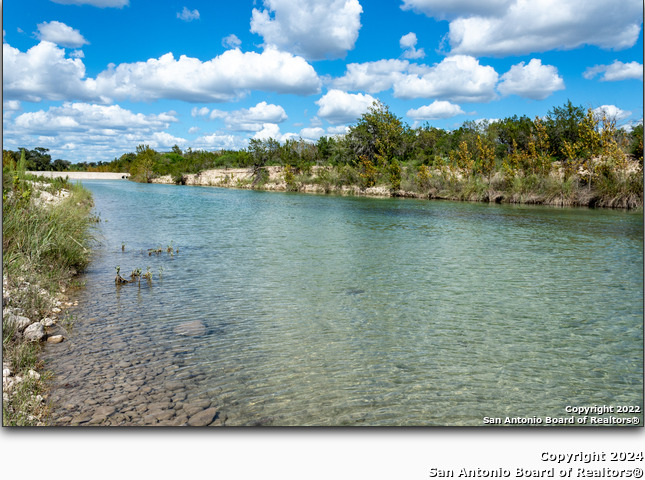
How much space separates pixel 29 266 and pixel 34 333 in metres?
2.26

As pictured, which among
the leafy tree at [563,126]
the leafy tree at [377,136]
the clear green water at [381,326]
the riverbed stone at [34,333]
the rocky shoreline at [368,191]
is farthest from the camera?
the leafy tree at [377,136]

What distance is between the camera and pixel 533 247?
15.4 metres

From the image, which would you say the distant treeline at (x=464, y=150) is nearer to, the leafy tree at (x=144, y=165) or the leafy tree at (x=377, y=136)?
the leafy tree at (x=377, y=136)

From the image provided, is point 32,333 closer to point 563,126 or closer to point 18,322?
point 18,322

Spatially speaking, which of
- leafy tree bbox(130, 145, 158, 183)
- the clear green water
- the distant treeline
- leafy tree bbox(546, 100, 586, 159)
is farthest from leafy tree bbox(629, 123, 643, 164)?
leafy tree bbox(130, 145, 158, 183)

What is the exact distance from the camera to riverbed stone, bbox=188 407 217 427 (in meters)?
4.53

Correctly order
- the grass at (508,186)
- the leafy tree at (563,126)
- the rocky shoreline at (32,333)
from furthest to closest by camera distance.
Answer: the leafy tree at (563,126) → the grass at (508,186) → the rocky shoreline at (32,333)

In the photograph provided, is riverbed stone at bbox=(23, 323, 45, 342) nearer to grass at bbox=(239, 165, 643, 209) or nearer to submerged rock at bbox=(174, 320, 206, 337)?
submerged rock at bbox=(174, 320, 206, 337)

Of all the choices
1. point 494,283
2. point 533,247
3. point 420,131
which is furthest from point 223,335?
point 420,131

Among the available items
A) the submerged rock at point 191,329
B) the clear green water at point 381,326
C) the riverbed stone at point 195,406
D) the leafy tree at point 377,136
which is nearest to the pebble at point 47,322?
the clear green water at point 381,326

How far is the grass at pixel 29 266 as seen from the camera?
4.67 m

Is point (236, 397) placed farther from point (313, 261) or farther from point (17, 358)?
point (313, 261)

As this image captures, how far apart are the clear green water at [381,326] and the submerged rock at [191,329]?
12 cm

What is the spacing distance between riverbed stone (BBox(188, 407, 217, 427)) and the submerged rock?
234cm
